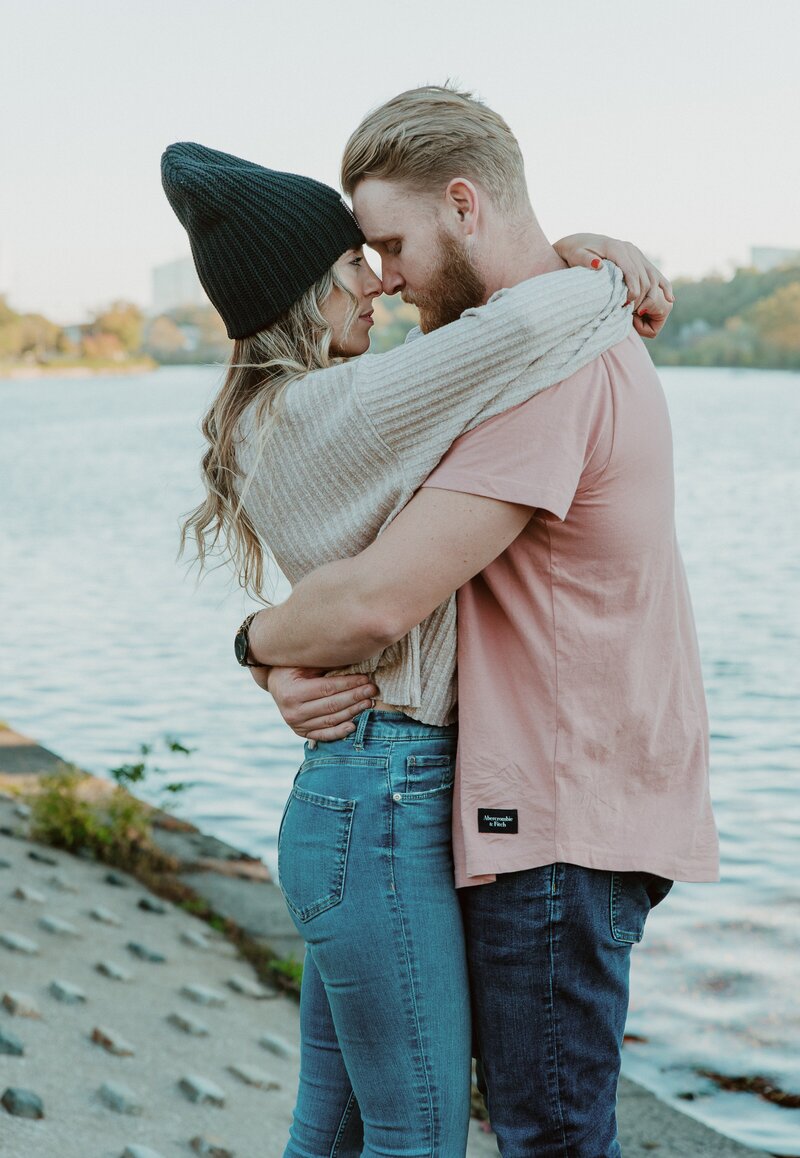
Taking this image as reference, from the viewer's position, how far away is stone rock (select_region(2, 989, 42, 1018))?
3.81 metres

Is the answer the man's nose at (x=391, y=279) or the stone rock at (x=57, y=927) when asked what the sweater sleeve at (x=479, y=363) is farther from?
the stone rock at (x=57, y=927)

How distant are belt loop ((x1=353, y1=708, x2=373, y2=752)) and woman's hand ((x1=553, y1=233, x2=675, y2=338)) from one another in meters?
0.71

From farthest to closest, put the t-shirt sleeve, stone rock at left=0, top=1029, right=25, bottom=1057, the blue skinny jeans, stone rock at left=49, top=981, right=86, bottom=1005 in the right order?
stone rock at left=49, top=981, right=86, bottom=1005, stone rock at left=0, top=1029, right=25, bottom=1057, the blue skinny jeans, the t-shirt sleeve

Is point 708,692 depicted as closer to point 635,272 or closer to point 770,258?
point 635,272

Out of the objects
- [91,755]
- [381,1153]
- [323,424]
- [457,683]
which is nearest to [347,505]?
[323,424]

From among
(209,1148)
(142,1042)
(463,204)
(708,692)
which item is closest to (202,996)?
(142,1042)

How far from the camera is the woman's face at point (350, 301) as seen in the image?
2.08 metres

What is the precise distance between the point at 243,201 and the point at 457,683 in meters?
0.77

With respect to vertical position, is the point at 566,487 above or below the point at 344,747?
above

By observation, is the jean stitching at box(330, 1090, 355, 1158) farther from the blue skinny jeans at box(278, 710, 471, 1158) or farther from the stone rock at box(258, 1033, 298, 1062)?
the stone rock at box(258, 1033, 298, 1062)

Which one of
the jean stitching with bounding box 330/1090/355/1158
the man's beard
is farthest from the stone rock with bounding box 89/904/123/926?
the man's beard

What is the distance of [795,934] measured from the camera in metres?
6.12

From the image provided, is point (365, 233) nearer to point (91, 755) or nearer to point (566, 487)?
point (566, 487)

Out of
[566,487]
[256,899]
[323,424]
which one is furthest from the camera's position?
[256,899]
